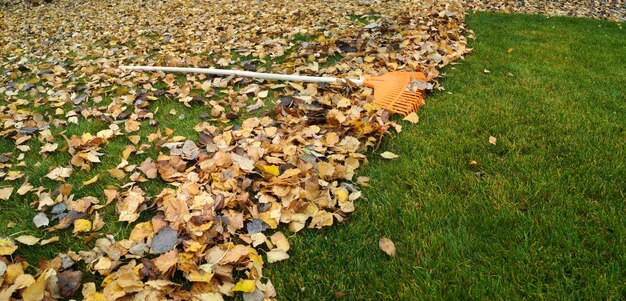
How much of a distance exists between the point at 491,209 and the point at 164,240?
1616mm

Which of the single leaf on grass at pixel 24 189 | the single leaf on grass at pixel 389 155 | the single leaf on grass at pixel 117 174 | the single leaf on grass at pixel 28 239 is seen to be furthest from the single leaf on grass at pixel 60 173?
the single leaf on grass at pixel 389 155

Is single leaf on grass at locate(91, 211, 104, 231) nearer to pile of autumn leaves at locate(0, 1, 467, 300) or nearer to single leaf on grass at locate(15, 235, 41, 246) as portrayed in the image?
pile of autumn leaves at locate(0, 1, 467, 300)

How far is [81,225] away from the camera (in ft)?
7.03

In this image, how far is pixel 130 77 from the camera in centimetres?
429

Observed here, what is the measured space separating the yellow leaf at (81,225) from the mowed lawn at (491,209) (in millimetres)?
1048

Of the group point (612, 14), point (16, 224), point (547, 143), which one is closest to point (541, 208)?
point (547, 143)

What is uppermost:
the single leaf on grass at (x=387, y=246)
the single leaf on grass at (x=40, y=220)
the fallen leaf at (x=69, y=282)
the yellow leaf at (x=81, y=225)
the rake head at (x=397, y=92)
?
the single leaf on grass at (x=387, y=246)

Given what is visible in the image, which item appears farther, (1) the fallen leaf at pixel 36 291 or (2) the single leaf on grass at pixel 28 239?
(2) the single leaf on grass at pixel 28 239

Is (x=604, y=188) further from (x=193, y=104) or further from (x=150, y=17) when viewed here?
(x=150, y=17)

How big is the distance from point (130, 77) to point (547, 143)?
3.88 meters

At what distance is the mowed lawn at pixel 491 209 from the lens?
66.2 inches

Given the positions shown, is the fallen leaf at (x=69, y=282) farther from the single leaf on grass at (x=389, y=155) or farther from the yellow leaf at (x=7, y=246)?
the single leaf on grass at (x=389, y=155)

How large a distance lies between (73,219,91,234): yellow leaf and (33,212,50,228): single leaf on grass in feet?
0.63

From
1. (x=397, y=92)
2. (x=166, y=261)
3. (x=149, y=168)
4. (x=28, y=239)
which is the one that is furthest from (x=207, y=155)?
(x=397, y=92)
